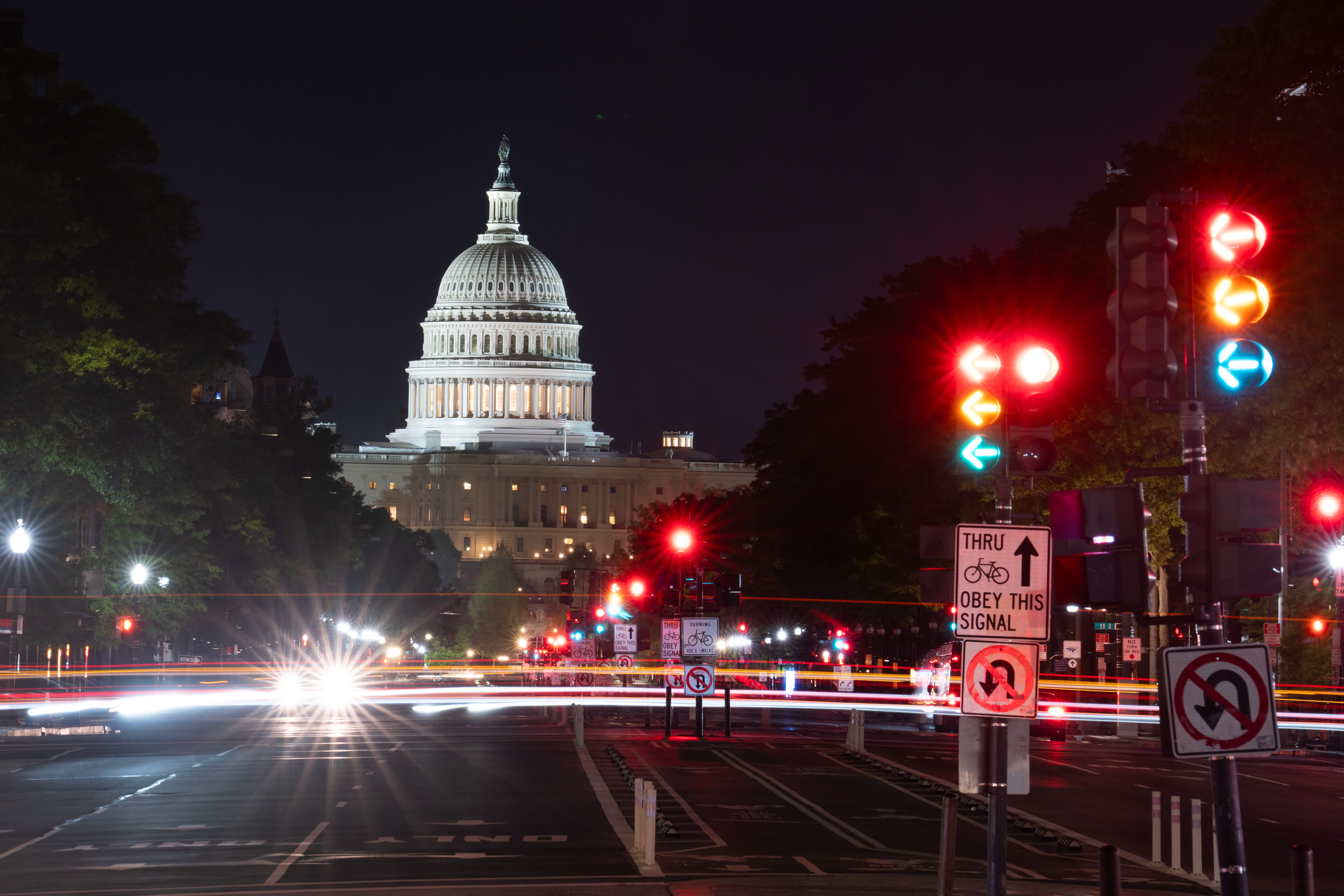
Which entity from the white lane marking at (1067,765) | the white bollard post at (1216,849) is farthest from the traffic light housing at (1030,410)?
the white lane marking at (1067,765)

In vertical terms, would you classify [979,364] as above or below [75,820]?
above

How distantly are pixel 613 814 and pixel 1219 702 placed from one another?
50.9ft

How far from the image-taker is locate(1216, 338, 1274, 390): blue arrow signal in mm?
12234

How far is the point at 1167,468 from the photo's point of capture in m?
12.1

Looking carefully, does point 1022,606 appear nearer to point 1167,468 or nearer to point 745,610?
point 1167,468

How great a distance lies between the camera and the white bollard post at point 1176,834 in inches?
798

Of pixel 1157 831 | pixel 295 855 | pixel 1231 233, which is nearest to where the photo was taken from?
pixel 1231 233

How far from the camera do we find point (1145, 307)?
40.4 ft

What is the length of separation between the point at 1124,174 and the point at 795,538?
2661 cm

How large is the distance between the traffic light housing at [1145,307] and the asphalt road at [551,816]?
771 cm

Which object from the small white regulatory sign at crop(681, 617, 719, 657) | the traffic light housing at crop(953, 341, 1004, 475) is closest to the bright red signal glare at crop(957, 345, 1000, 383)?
the traffic light housing at crop(953, 341, 1004, 475)

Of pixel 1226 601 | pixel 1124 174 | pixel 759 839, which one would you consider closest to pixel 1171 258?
pixel 1226 601

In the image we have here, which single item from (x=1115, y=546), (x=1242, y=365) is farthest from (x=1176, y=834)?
(x=1242, y=365)

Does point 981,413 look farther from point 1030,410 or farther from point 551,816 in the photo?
point 551,816
